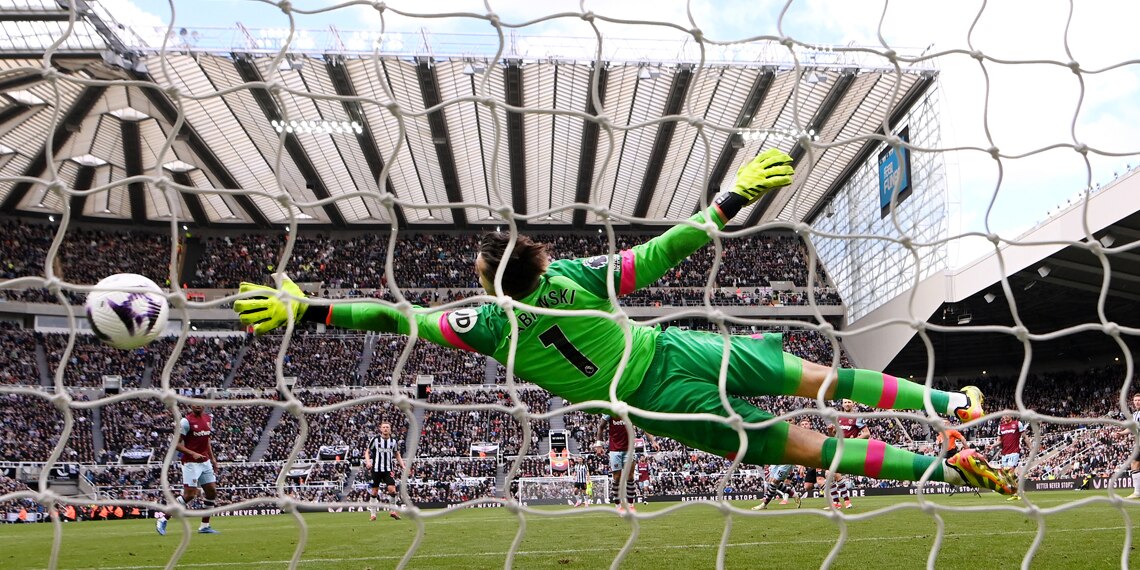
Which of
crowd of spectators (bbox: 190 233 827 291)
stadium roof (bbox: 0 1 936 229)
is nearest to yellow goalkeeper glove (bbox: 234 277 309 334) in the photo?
stadium roof (bbox: 0 1 936 229)

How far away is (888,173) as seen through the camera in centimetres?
2788

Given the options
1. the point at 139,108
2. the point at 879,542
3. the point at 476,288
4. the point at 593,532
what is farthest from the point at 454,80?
the point at 879,542

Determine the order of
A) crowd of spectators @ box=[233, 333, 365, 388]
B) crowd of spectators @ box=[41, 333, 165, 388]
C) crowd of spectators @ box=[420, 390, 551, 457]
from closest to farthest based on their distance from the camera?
1. crowd of spectators @ box=[420, 390, 551, 457]
2. crowd of spectators @ box=[41, 333, 165, 388]
3. crowd of spectators @ box=[233, 333, 365, 388]

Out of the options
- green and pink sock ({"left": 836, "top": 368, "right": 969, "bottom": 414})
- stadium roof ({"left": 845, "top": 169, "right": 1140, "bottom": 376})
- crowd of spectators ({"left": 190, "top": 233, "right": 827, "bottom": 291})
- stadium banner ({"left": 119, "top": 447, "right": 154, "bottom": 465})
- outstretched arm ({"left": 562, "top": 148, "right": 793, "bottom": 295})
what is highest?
crowd of spectators ({"left": 190, "top": 233, "right": 827, "bottom": 291})

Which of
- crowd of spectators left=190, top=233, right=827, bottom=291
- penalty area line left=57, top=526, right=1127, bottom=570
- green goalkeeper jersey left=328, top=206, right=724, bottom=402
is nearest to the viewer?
green goalkeeper jersey left=328, top=206, right=724, bottom=402

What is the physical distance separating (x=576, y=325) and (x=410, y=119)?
24481 millimetres

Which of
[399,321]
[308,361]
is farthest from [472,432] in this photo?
[399,321]

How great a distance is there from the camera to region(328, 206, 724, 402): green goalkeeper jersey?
3.73 m

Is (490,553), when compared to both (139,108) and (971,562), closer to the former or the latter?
(971,562)

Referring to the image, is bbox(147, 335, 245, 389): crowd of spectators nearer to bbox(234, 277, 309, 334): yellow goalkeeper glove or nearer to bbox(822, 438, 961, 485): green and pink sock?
bbox(234, 277, 309, 334): yellow goalkeeper glove

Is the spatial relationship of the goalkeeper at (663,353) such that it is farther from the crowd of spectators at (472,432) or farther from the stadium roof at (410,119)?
the crowd of spectators at (472,432)

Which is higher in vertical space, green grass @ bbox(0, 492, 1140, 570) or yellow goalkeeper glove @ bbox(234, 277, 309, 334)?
yellow goalkeeper glove @ bbox(234, 277, 309, 334)

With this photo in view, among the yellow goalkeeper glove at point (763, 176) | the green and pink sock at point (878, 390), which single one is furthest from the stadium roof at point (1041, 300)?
the yellow goalkeeper glove at point (763, 176)

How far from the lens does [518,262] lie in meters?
3.62
